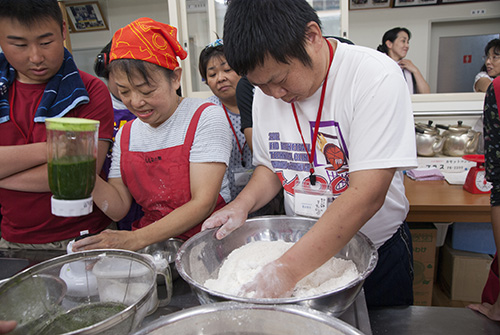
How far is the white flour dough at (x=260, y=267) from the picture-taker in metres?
0.84

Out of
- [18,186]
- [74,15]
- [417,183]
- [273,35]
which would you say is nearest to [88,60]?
[74,15]

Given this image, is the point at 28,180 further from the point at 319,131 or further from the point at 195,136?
the point at 319,131

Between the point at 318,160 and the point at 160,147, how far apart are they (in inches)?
24.2

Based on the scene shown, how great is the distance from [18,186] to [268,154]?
3.04 feet

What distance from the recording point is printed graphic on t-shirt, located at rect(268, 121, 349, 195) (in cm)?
101

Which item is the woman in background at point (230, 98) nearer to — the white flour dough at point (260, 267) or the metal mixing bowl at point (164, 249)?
the metal mixing bowl at point (164, 249)

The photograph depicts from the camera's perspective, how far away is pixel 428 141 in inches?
109

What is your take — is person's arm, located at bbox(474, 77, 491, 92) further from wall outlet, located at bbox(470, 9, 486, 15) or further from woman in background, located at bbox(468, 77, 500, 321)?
woman in background, located at bbox(468, 77, 500, 321)

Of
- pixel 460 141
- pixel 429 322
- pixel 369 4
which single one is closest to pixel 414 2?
pixel 369 4

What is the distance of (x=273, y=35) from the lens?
83 centimetres

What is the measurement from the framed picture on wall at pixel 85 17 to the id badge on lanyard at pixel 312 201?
4.60 m

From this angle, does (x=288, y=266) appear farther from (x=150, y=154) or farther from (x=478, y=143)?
(x=478, y=143)

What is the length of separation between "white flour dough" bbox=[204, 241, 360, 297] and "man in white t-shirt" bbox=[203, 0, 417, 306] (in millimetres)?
70

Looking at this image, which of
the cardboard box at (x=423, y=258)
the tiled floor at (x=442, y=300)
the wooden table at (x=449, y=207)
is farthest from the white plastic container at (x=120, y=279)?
the tiled floor at (x=442, y=300)
